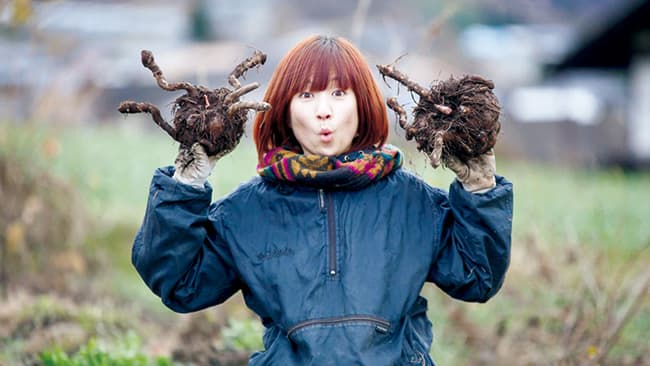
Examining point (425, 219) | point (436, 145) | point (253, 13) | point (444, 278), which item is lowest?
point (444, 278)

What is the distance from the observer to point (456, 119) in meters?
2.81

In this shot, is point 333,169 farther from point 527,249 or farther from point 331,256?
point 527,249

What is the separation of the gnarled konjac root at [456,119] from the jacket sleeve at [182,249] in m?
0.69

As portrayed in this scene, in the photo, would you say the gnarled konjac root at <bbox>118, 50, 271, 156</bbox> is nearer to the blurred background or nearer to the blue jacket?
the blue jacket

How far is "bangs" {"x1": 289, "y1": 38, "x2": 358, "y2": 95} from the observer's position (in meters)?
3.06

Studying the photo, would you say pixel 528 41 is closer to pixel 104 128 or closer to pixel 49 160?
pixel 104 128

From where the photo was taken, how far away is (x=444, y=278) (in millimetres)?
3049

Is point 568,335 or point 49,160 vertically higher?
point 49,160

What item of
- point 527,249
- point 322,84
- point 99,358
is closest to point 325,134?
point 322,84

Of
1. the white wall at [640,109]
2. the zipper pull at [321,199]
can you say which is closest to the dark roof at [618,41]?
the white wall at [640,109]

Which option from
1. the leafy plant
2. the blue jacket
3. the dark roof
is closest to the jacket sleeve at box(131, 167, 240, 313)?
the blue jacket

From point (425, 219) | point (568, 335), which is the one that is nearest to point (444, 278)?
point (425, 219)

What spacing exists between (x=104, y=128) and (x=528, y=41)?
27.7 m

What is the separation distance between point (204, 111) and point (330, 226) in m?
0.52
